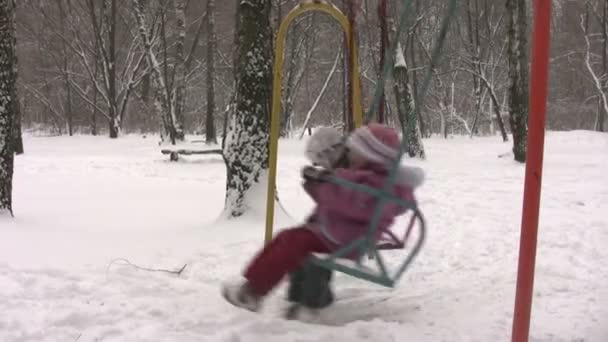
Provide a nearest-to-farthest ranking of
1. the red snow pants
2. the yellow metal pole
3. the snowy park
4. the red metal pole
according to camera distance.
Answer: the red metal pole < the snowy park < the red snow pants < the yellow metal pole

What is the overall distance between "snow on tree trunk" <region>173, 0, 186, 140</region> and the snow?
32.0ft

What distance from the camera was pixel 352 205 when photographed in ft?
8.71

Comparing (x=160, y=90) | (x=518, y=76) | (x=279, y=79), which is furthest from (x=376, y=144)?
(x=160, y=90)

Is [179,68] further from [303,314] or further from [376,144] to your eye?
[376,144]

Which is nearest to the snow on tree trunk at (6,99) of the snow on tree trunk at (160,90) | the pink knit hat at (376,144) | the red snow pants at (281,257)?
the red snow pants at (281,257)

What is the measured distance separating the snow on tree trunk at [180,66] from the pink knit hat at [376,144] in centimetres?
1556

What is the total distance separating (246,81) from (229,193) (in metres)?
1.05

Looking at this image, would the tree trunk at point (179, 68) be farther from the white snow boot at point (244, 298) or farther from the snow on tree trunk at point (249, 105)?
the white snow boot at point (244, 298)

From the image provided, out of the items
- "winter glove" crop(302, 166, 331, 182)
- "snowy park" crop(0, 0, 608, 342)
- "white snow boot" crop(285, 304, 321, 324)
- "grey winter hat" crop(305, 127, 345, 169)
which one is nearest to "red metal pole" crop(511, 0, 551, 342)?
"snowy park" crop(0, 0, 608, 342)

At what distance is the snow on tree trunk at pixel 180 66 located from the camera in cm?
1770

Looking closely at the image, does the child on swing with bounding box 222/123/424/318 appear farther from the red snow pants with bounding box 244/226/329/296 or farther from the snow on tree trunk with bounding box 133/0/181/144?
the snow on tree trunk with bounding box 133/0/181/144

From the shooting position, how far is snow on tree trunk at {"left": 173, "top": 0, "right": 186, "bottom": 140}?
58.1 ft

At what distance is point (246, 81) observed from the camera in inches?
205

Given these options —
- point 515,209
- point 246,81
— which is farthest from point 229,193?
point 515,209
